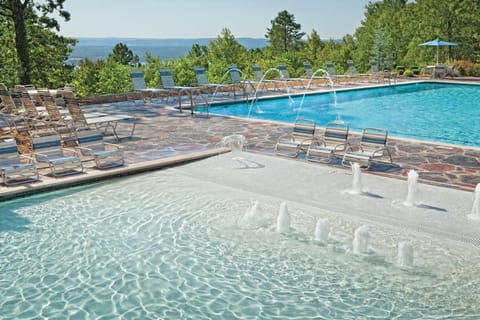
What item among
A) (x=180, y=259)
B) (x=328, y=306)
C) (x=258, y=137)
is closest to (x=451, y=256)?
(x=328, y=306)

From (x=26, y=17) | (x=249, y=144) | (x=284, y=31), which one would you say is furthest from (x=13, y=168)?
(x=284, y=31)

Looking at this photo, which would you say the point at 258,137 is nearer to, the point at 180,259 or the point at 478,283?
the point at 180,259

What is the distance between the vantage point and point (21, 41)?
19.4 metres

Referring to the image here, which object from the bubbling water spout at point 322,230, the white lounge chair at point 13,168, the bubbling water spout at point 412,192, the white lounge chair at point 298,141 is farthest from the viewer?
the white lounge chair at point 298,141

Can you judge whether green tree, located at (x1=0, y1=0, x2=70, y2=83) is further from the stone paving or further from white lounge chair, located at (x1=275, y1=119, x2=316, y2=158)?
white lounge chair, located at (x1=275, y1=119, x2=316, y2=158)

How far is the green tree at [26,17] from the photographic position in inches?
750

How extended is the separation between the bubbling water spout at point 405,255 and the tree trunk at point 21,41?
1670 centimetres

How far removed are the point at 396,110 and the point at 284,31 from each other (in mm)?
65996

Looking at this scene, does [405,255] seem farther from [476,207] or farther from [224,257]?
[224,257]

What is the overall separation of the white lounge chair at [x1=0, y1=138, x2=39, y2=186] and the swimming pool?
65 centimetres

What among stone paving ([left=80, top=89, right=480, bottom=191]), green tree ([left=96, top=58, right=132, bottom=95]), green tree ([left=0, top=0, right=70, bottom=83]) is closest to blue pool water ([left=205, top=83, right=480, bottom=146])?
stone paving ([left=80, top=89, right=480, bottom=191])

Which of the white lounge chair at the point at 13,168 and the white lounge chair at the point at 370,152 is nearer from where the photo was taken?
the white lounge chair at the point at 13,168

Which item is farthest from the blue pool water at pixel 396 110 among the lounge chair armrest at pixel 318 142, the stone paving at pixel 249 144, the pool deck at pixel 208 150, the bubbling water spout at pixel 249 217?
the bubbling water spout at pixel 249 217

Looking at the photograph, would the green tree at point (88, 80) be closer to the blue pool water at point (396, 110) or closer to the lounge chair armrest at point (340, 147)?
the blue pool water at point (396, 110)
